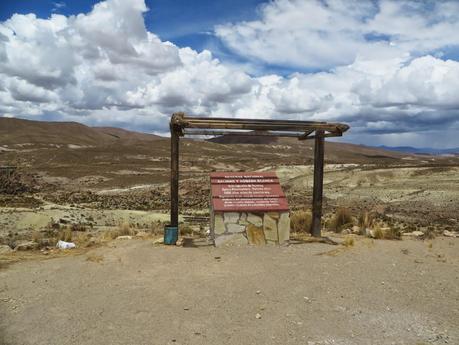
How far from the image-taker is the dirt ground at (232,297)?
555cm

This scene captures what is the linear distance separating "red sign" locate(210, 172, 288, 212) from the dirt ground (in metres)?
1.03

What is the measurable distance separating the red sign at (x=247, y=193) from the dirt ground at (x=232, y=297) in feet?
3.36

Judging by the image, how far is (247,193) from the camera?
11.0 meters

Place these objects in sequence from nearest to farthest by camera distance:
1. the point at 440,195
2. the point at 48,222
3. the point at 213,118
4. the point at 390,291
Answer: the point at 390,291 < the point at 213,118 < the point at 48,222 < the point at 440,195

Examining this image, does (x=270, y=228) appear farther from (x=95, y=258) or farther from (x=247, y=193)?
(x=95, y=258)

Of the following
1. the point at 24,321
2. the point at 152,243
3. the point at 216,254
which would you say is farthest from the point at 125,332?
the point at 152,243

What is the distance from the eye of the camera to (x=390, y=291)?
7.29 metres

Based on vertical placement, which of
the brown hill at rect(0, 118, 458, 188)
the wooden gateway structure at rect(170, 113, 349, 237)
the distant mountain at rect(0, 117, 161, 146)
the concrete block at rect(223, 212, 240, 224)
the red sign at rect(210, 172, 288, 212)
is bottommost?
the brown hill at rect(0, 118, 458, 188)

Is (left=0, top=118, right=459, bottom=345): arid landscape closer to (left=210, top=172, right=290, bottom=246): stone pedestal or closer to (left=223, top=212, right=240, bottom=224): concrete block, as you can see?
(left=210, top=172, right=290, bottom=246): stone pedestal

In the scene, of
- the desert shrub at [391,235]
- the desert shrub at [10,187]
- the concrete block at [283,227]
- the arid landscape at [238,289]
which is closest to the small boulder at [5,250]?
the arid landscape at [238,289]

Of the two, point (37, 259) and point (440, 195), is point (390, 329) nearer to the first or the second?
point (37, 259)

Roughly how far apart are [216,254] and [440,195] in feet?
73.2

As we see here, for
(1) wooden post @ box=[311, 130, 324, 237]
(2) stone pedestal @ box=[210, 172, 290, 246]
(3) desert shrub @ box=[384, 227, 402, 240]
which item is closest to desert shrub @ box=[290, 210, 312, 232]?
(1) wooden post @ box=[311, 130, 324, 237]

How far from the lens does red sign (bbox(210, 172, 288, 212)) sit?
10.5m
